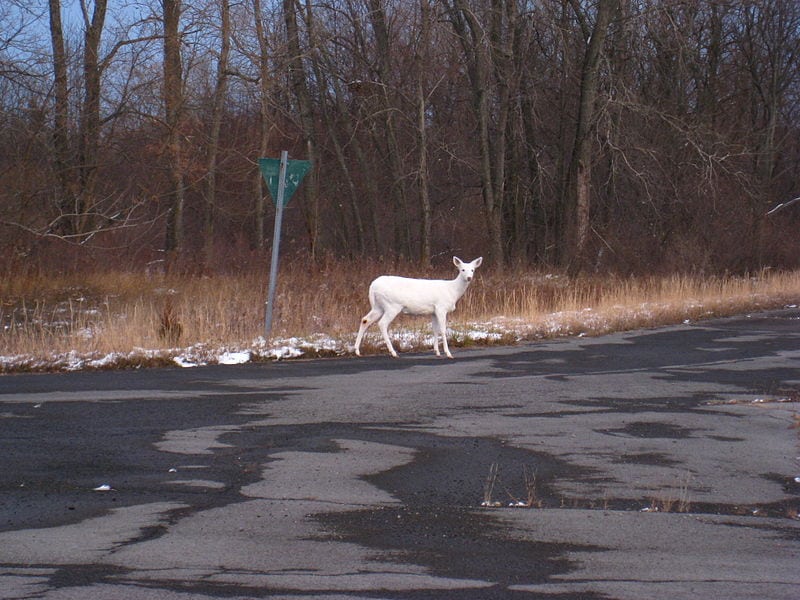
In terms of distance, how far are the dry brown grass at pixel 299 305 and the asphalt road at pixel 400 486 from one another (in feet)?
10.2

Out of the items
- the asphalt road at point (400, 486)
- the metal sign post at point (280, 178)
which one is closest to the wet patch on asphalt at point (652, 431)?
the asphalt road at point (400, 486)

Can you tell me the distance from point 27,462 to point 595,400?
20.1ft

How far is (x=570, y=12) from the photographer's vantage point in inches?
1454

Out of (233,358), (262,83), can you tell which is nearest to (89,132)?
(262,83)

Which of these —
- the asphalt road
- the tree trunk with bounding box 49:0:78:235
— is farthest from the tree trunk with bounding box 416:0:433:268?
the asphalt road

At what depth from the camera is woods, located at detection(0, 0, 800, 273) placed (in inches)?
1094

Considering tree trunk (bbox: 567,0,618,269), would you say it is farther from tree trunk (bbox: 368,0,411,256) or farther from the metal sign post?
the metal sign post

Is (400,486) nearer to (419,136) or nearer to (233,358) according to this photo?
(233,358)

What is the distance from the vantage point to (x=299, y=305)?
64.0 ft

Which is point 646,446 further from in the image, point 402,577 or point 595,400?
point 402,577

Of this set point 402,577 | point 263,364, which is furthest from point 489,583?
point 263,364

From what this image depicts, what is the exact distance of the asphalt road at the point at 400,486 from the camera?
568 centimetres

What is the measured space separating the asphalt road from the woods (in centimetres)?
1355

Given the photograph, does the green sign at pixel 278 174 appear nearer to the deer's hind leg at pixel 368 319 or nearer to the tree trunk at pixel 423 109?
the deer's hind leg at pixel 368 319
